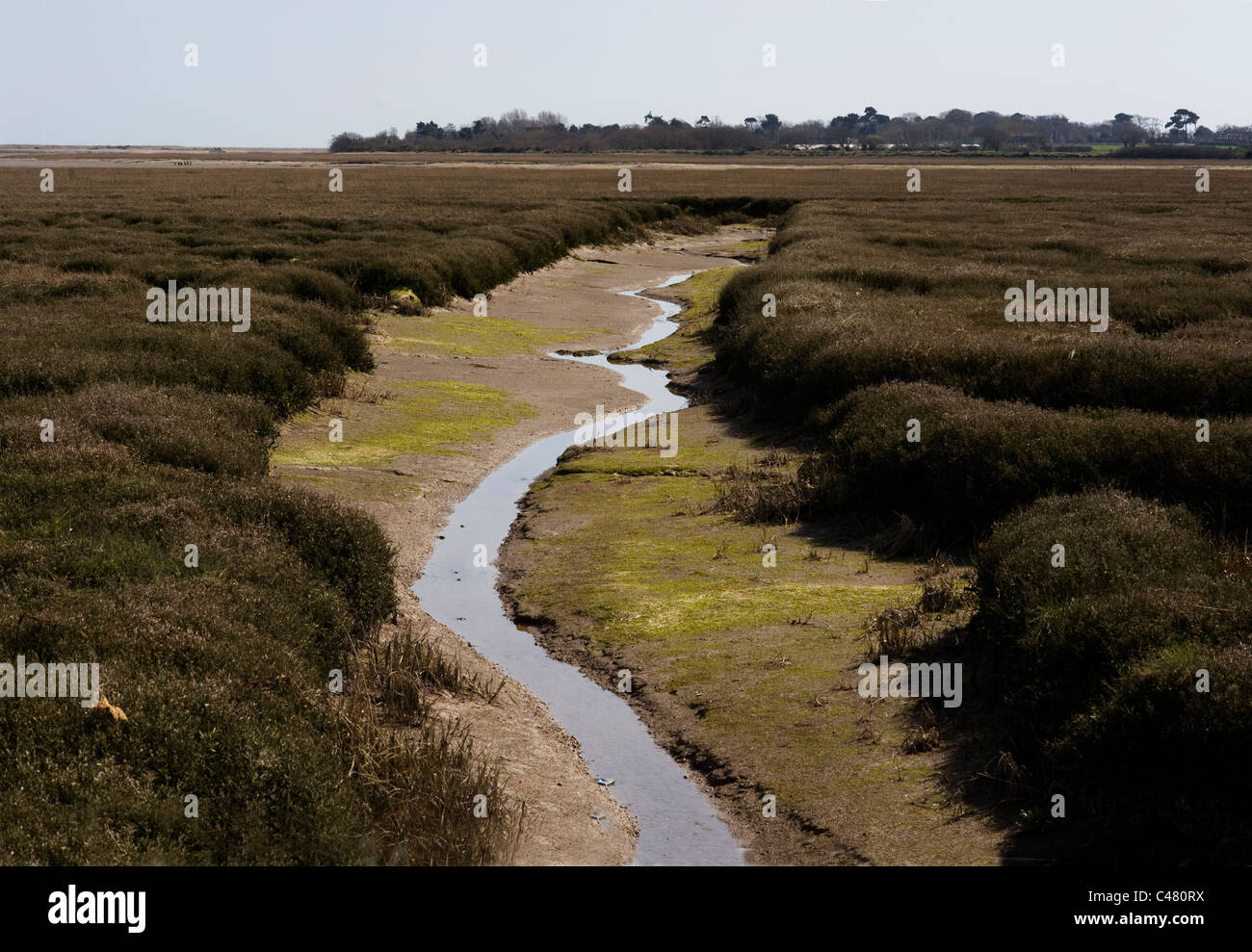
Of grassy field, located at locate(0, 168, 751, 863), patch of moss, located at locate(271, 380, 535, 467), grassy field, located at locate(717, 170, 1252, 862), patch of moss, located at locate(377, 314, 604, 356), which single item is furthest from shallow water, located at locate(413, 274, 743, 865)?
patch of moss, located at locate(377, 314, 604, 356)

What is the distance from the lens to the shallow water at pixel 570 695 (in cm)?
1060

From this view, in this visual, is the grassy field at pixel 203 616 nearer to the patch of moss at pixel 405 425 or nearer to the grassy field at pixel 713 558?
the grassy field at pixel 713 558

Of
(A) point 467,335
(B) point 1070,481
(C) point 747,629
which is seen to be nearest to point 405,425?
(A) point 467,335

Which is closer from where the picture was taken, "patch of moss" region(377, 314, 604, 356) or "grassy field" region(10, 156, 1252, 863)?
"grassy field" region(10, 156, 1252, 863)

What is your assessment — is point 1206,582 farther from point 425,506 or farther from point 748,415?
point 748,415

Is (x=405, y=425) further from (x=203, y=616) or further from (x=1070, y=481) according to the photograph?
(x=203, y=616)

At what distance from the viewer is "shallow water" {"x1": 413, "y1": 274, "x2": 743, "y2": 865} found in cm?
1060

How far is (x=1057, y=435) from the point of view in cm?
1716

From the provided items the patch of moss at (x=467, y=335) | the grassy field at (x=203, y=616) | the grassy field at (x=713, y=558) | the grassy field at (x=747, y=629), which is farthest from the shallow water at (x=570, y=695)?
the patch of moss at (x=467, y=335)

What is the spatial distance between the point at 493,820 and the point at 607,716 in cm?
361

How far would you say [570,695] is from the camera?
13.8 metres

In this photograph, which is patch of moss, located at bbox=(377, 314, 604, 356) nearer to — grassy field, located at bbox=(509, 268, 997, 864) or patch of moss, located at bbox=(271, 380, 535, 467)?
patch of moss, located at bbox=(271, 380, 535, 467)

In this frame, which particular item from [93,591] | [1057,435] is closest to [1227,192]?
[1057,435]
